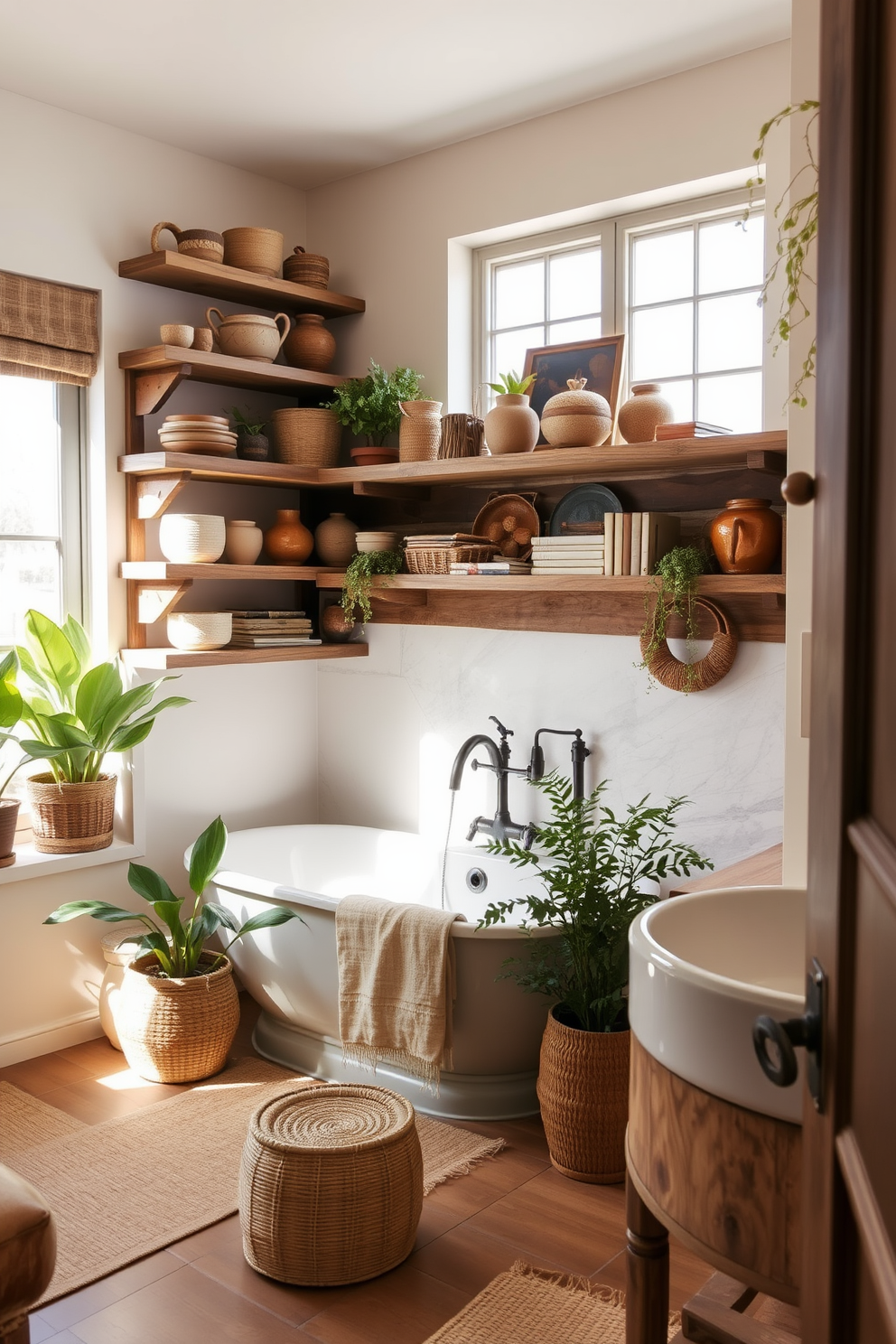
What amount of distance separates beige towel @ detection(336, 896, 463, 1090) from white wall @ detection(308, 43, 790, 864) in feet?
2.74

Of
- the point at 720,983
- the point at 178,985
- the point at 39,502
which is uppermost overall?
the point at 39,502

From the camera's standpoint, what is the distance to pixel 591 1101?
2709 millimetres

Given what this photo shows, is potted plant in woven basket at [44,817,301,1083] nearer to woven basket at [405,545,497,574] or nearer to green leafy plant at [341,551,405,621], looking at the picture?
green leafy plant at [341,551,405,621]

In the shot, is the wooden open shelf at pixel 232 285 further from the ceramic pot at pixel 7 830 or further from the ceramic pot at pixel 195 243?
the ceramic pot at pixel 7 830

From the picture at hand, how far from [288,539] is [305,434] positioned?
36cm

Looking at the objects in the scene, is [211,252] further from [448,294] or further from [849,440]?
[849,440]

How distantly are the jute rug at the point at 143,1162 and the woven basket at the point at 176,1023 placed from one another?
9 cm

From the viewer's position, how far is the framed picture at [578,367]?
3355mm

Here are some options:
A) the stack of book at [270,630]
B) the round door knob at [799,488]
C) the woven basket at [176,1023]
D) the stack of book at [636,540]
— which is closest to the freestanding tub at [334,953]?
the woven basket at [176,1023]

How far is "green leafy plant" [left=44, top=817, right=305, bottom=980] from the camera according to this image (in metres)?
3.20

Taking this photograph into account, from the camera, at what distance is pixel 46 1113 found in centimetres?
305

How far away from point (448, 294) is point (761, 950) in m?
2.70

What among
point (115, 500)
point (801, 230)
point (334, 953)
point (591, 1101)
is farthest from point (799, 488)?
point (115, 500)

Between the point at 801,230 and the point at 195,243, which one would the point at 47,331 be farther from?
the point at 801,230
